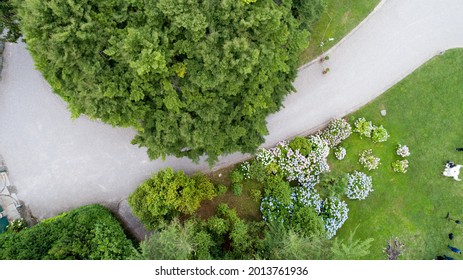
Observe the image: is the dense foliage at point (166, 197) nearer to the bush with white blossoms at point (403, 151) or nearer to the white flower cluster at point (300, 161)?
the white flower cluster at point (300, 161)

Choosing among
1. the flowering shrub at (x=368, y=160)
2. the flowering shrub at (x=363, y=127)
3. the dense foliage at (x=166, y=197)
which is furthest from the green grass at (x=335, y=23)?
the dense foliage at (x=166, y=197)

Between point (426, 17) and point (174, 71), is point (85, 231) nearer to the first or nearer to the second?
point (174, 71)

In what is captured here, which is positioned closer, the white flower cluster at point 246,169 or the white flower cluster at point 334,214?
the white flower cluster at point 334,214

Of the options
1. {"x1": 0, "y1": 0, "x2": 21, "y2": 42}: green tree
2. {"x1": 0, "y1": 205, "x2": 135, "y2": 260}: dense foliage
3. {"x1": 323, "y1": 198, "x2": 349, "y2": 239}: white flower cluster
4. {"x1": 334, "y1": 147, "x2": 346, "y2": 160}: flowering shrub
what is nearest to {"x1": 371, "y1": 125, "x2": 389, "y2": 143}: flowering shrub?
{"x1": 334, "y1": 147, "x2": 346, "y2": 160}: flowering shrub

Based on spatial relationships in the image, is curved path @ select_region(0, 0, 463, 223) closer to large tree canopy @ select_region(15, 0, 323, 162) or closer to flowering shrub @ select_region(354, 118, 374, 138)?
flowering shrub @ select_region(354, 118, 374, 138)

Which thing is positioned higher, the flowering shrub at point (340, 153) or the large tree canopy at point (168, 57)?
the large tree canopy at point (168, 57)

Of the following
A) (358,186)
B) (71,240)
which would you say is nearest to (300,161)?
(358,186)

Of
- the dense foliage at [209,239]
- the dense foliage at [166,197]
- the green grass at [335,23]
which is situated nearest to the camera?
the dense foliage at [209,239]
